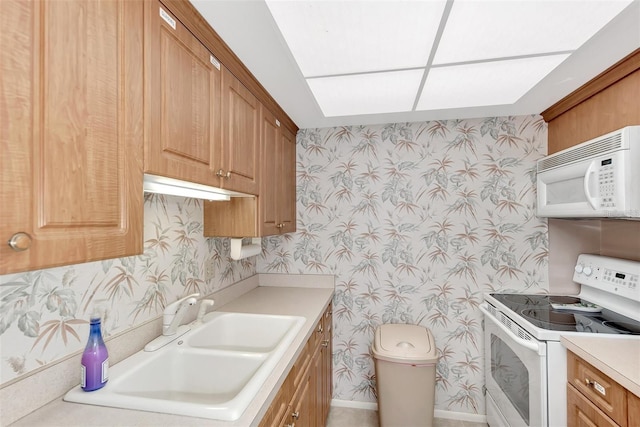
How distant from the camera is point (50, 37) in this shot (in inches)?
23.6

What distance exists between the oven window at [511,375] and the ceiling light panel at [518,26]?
5.22ft

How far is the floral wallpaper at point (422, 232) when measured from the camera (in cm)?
220

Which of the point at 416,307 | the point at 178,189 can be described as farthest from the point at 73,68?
the point at 416,307

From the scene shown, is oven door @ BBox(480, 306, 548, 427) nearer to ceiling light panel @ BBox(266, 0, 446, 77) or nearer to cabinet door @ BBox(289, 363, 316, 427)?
cabinet door @ BBox(289, 363, 316, 427)

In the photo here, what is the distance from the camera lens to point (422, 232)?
2.30 metres

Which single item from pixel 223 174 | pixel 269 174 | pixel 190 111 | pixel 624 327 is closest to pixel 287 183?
pixel 269 174

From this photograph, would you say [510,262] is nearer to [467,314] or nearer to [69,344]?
[467,314]

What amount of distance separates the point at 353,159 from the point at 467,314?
146 centimetres

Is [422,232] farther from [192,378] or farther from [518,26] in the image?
[192,378]

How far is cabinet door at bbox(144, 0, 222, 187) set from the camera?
0.88 meters

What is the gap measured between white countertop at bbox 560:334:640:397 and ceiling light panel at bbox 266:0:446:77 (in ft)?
4.83

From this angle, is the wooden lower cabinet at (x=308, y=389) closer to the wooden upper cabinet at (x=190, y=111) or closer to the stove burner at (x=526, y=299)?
the wooden upper cabinet at (x=190, y=111)

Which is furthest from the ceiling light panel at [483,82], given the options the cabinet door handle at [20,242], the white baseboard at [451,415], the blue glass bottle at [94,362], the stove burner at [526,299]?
the white baseboard at [451,415]

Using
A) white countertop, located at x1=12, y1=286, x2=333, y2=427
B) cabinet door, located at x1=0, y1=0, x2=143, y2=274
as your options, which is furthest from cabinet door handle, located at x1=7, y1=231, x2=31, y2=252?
white countertop, located at x1=12, y1=286, x2=333, y2=427
